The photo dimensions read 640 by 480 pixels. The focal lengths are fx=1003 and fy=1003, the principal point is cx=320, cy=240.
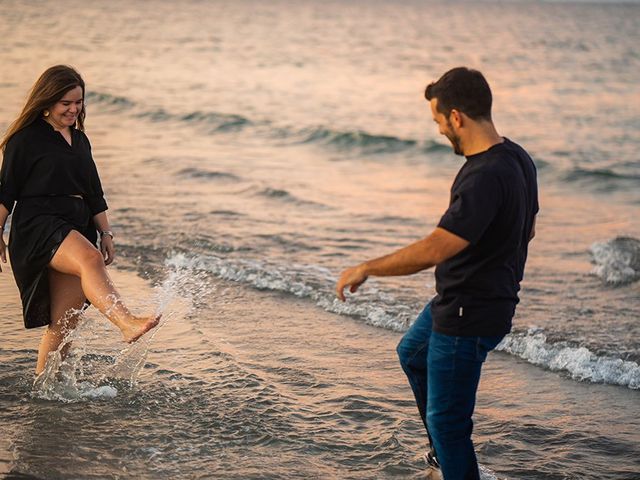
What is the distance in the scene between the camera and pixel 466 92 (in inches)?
160

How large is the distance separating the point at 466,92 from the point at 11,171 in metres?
2.75

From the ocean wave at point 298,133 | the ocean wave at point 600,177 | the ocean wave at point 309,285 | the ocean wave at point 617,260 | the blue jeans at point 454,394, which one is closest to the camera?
the blue jeans at point 454,394

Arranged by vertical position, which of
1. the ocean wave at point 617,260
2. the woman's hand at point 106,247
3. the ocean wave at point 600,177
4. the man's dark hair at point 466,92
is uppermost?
the man's dark hair at point 466,92

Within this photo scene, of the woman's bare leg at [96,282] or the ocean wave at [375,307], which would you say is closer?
the woman's bare leg at [96,282]

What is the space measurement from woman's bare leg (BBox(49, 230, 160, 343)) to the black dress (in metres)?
0.07

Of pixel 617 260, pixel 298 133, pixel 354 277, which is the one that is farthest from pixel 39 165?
pixel 298 133

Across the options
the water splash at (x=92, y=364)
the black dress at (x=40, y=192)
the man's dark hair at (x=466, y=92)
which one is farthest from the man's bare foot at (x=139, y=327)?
the man's dark hair at (x=466, y=92)

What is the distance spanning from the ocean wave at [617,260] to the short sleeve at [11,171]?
20.9ft

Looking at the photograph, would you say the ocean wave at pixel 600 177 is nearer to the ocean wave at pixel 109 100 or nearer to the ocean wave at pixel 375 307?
the ocean wave at pixel 375 307

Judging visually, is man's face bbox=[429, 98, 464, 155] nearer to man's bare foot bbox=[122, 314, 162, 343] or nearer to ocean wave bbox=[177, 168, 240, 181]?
man's bare foot bbox=[122, 314, 162, 343]

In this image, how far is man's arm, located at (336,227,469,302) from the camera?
3.90 m

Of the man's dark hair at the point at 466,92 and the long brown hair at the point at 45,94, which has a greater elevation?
the man's dark hair at the point at 466,92

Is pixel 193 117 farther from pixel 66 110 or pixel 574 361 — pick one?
pixel 66 110

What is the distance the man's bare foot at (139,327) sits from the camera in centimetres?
544
